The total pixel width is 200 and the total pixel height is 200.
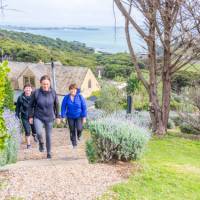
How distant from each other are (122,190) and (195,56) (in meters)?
8.26

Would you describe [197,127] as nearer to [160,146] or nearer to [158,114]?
[158,114]

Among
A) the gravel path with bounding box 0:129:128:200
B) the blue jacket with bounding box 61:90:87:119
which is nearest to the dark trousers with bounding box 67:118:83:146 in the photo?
the blue jacket with bounding box 61:90:87:119

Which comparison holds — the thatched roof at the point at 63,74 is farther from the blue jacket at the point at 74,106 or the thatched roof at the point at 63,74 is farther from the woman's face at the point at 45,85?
the woman's face at the point at 45,85

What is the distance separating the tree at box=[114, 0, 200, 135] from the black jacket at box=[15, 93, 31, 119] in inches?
174

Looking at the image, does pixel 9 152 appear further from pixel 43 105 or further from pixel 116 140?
pixel 116 140

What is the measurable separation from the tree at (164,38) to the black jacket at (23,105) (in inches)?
174

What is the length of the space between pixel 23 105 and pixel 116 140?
448 cm

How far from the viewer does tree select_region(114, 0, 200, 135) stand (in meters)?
11.9

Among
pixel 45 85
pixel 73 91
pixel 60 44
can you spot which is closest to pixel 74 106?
pixel 73 91

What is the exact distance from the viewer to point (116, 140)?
630 centimetres

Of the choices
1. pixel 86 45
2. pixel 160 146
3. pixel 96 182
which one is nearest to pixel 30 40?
pixel 86 45

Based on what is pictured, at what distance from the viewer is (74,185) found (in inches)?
203

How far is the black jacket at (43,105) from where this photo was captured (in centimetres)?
834

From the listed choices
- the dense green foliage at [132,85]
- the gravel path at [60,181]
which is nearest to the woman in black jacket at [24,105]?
the gravel path at [60,181]
